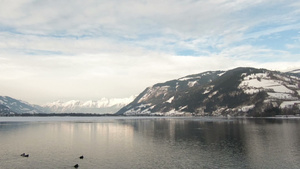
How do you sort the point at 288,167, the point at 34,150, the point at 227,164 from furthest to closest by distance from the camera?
the point at 34,150
the point at 227,164
the point at 288,167

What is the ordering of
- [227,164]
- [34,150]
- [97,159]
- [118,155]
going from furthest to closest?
[34,150] < [118,155] < [97,159] < [227,164]

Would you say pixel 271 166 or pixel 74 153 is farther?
pixel 74 153

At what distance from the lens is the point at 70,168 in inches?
2352

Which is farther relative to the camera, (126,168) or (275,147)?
(275,147)

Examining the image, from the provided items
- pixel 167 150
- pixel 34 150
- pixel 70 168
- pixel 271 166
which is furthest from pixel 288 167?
pixel 34 150

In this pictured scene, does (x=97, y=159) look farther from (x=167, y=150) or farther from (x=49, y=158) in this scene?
(x=167, y=150)

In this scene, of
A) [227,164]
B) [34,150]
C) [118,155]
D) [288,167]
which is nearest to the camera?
[288,167]

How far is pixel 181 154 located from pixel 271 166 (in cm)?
2587

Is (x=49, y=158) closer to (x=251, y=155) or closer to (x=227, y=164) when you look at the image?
(x=227, y=164)

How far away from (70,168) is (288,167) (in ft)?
171

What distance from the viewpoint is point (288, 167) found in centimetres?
5931

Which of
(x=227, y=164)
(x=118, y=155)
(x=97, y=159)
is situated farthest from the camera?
(x=118, y=155)

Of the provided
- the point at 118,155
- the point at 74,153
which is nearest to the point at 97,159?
the point at 118,155

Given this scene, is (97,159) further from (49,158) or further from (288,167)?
(288,167)
